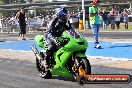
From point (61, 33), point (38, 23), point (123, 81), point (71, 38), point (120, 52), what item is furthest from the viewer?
point (38, 23)

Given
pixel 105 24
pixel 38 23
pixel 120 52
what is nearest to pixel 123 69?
pixel 120 52

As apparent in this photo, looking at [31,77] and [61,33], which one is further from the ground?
[61,33]

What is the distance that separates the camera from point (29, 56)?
14.8 meters

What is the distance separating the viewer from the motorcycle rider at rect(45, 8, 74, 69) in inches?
356

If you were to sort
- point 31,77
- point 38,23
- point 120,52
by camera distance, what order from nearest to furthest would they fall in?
1. point 31,77
2. point 120,52
3. point 38,23

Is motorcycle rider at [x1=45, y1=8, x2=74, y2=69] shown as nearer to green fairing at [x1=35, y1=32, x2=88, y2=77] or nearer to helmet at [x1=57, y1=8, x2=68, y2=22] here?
helmet at [x1=57, y1=8, x2=68, y2=22]

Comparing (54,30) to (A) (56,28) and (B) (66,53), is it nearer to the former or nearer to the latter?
(A) (56,28)

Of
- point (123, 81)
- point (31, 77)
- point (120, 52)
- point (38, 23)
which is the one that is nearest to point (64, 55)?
point (31, 77)

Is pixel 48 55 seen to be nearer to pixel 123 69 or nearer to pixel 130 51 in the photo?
pixel 123 69

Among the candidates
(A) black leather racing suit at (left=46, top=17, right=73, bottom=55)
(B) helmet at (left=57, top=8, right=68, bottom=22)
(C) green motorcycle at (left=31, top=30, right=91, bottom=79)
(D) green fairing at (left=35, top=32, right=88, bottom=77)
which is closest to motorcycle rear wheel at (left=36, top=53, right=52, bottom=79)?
(C) green motorcycle at (left=31, top=30, right=91, bottom=79)

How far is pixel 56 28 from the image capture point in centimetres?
930

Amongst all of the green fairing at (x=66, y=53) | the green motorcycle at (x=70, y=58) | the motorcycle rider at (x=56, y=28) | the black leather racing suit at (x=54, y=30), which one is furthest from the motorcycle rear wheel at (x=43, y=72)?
the black leather racing suit at (x=54, y=30)

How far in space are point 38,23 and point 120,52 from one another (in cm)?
2309

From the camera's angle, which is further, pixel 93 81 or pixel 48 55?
pixel 48 55
